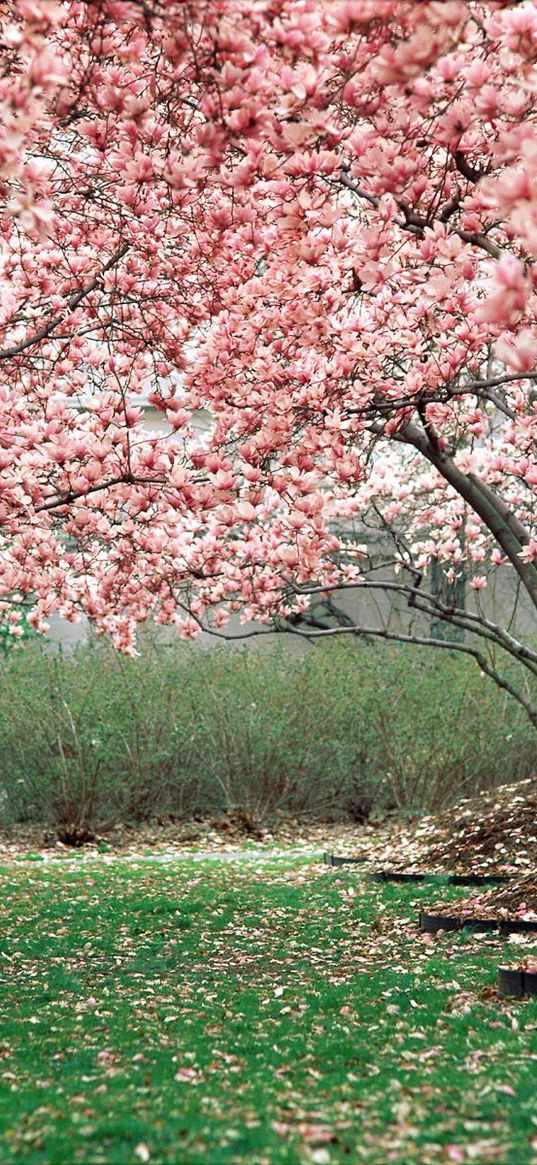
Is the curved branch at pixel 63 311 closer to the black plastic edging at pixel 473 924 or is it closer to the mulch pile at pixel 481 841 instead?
the black plastic edging at pixel 473 924

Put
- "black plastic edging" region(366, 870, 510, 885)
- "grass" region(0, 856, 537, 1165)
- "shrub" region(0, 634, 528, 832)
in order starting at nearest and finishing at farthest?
"grass" region(0, 856, 537, 1165) → "black plastic edging" region(366, 870, 510, 885) → "shrub" region(0, 634, 528, 832)

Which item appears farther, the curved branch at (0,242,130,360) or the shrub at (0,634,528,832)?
the shrub at (0,634,528,832)

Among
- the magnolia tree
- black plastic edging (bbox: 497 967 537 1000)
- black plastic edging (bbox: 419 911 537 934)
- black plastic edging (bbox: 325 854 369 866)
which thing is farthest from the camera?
black plastic edging (bbox: 325 854 369 866)

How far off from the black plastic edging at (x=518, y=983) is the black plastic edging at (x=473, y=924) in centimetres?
139

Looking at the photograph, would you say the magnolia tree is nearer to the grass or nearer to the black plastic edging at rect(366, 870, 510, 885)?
the black plastic edging at rect(366, 870, 510, 885)

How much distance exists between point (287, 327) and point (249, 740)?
9.15m

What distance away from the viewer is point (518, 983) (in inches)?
223

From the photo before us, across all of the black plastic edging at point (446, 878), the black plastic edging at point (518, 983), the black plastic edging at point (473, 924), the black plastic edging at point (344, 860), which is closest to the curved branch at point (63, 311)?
the black plastic edging at point (518, 983)

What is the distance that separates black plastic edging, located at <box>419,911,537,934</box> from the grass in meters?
0.11

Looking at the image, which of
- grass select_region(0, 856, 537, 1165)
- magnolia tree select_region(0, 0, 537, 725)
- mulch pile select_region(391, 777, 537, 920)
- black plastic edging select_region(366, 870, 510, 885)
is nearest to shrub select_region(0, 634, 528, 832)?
mulch pile select_region(391, 777, 537, 920)

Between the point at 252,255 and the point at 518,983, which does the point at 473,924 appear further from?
the point at 252,255

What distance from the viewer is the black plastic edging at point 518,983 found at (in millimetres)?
5645

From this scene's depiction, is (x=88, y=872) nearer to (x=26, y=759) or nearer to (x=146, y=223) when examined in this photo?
(x=26, y=759)

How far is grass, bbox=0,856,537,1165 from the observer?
361cm
